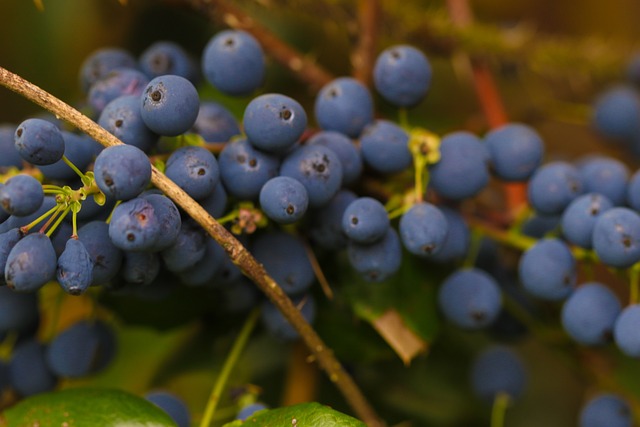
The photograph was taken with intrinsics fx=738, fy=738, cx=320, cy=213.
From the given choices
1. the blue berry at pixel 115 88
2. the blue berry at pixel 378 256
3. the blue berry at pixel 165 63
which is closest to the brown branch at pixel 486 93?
the blue berry at pixel 378 256

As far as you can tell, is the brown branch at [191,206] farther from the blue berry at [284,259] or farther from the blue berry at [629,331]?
the blue berry at [629,331]

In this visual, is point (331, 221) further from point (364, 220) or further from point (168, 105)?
point (168, 105)

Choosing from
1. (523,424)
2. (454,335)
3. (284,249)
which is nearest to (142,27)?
(284,249)

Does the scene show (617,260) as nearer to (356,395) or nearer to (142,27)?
(356,395)

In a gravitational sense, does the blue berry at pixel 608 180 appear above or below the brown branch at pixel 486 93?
below

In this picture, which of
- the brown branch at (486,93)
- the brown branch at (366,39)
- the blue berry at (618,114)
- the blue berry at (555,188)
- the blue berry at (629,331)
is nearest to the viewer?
the blue berry at (629,331)

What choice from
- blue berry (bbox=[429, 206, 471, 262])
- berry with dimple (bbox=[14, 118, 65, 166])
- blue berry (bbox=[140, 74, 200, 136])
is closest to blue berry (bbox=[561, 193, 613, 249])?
blue berry (bbox=[429, 206, 471, 262])
